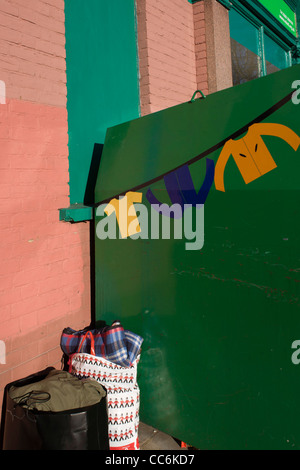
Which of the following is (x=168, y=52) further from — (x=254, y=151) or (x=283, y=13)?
(x=283, y=13)

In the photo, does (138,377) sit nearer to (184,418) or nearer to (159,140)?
(184,418)

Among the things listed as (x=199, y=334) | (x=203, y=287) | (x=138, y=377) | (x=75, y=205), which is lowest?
(x=138, y=377)

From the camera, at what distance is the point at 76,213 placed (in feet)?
10.5

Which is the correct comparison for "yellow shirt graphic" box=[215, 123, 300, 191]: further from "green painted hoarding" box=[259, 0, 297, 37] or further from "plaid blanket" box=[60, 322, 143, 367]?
"green painted hoarding" box=[259, 0, 297, 37]

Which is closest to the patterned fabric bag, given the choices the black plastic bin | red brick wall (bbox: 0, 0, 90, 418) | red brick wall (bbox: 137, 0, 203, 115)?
the black plastic bin

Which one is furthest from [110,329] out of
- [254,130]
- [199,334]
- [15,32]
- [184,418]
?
[15,32]

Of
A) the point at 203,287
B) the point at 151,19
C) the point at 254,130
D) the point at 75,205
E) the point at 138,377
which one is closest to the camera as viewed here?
the point at 254,130

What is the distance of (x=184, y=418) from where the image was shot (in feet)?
9.16

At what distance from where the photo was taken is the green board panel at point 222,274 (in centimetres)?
225

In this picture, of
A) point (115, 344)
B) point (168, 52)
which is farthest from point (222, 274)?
point (168, 52)

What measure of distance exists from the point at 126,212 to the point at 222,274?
0.97 m

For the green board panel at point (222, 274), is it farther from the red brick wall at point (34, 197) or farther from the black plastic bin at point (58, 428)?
the black plastic bin at point (58, 428)

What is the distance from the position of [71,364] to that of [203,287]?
3.85ft

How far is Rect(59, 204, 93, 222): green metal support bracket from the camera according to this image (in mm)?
3191
